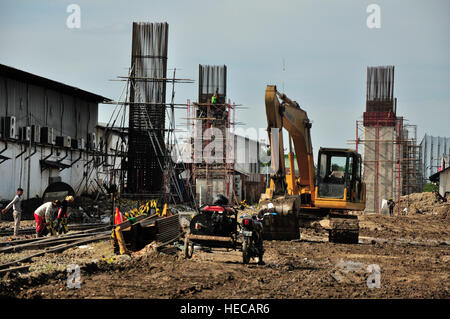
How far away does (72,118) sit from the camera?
3859 cm

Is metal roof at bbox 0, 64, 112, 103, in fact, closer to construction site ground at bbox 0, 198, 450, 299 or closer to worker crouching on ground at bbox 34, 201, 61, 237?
worker crouching on ground at bbox 34, 201, 61, 237

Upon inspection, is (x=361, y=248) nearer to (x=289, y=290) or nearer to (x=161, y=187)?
(x=289, y=290)

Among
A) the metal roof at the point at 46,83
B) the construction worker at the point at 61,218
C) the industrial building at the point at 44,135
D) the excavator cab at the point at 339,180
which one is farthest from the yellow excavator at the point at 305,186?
the metal roof at the point at 46,83

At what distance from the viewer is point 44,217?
1909 centimetres

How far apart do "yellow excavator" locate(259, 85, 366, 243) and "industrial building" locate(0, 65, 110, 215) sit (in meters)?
15.8

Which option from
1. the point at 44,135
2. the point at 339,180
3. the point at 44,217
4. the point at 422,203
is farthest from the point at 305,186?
the point at 422,203

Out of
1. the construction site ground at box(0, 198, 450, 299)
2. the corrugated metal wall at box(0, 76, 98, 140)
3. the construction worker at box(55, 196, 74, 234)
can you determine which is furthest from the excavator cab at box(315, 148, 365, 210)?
the corrugated metal wall at box(0, 76, 98, 140)

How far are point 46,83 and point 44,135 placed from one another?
3.11m

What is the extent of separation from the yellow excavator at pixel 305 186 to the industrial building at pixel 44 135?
621 inches

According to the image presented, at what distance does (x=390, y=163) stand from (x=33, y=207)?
2454 centimetres

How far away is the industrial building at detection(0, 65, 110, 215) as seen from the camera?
31500 millimetres

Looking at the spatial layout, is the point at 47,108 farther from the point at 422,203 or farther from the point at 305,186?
the point at 422,203
